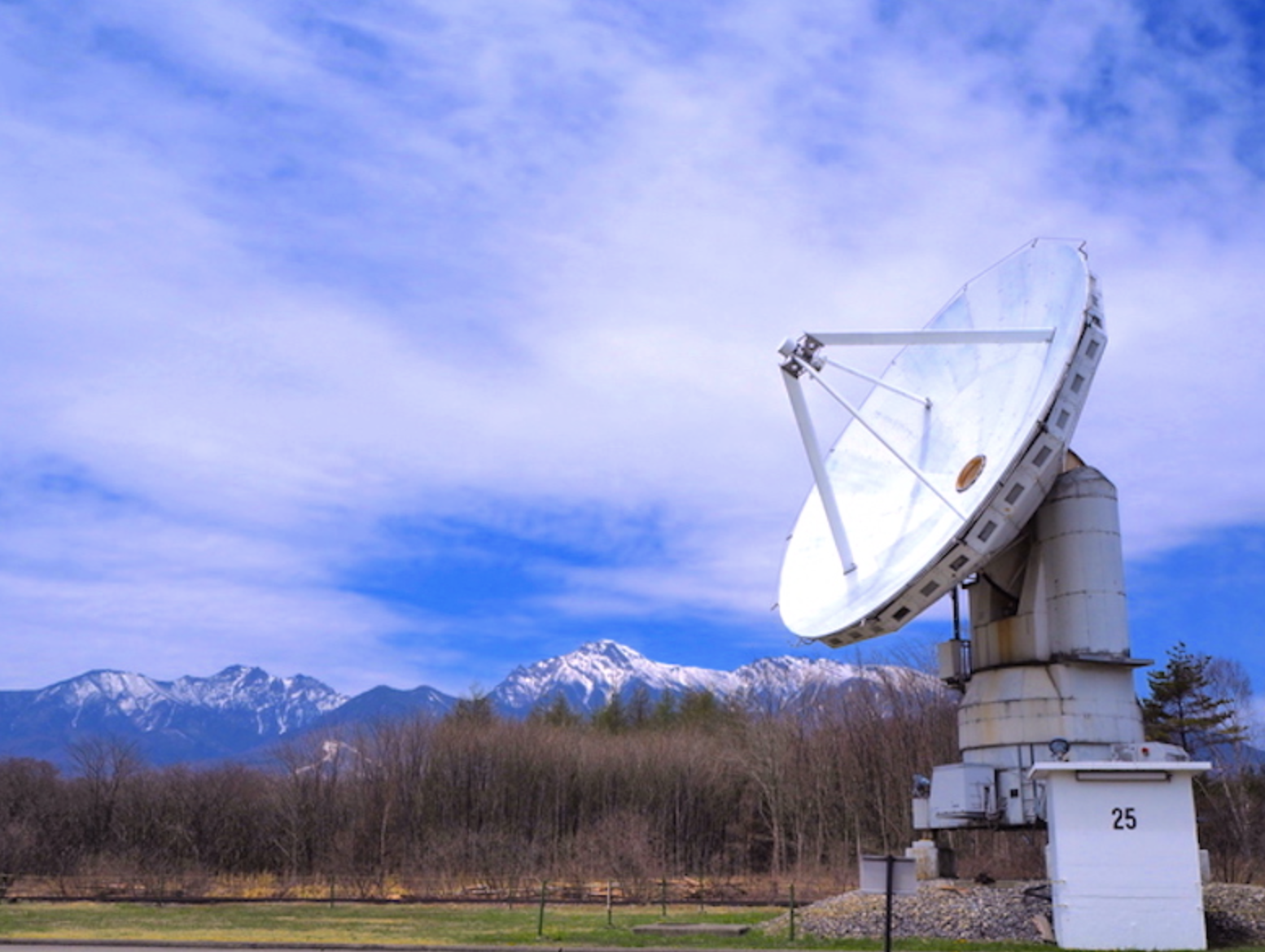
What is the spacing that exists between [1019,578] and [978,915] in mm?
5604

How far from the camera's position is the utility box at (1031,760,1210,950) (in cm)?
1953

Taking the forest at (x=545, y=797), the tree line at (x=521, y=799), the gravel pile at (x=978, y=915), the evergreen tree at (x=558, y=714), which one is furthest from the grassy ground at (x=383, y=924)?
the evergreen tree at (x=558, y=714)

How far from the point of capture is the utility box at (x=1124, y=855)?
19.5 meters

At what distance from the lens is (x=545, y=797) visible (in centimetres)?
6259

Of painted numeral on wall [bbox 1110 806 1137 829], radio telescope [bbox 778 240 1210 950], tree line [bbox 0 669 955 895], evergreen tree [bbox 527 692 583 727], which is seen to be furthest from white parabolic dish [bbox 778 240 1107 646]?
evergreen tree [bbox 527 692 583 727]

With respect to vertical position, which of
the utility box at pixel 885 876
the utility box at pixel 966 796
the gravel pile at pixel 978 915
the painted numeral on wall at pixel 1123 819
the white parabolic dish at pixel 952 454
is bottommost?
the gravel pile at pixel 978 915

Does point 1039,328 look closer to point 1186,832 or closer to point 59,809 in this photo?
point 1186,832

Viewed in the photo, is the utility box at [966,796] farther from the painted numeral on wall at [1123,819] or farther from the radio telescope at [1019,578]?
the painted numeral on wall at [1123,819]

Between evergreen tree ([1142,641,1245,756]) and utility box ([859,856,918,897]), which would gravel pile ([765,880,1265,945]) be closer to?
utility box ([859,856,918,897])

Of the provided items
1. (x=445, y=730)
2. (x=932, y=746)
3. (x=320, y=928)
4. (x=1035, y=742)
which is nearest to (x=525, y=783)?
(x=445, y=730)

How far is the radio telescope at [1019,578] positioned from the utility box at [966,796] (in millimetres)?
36

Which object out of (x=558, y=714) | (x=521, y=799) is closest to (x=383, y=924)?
(x=521, y=799)

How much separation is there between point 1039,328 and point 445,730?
49.5 metres

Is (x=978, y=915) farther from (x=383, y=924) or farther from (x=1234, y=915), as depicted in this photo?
(x=383, y=924)
